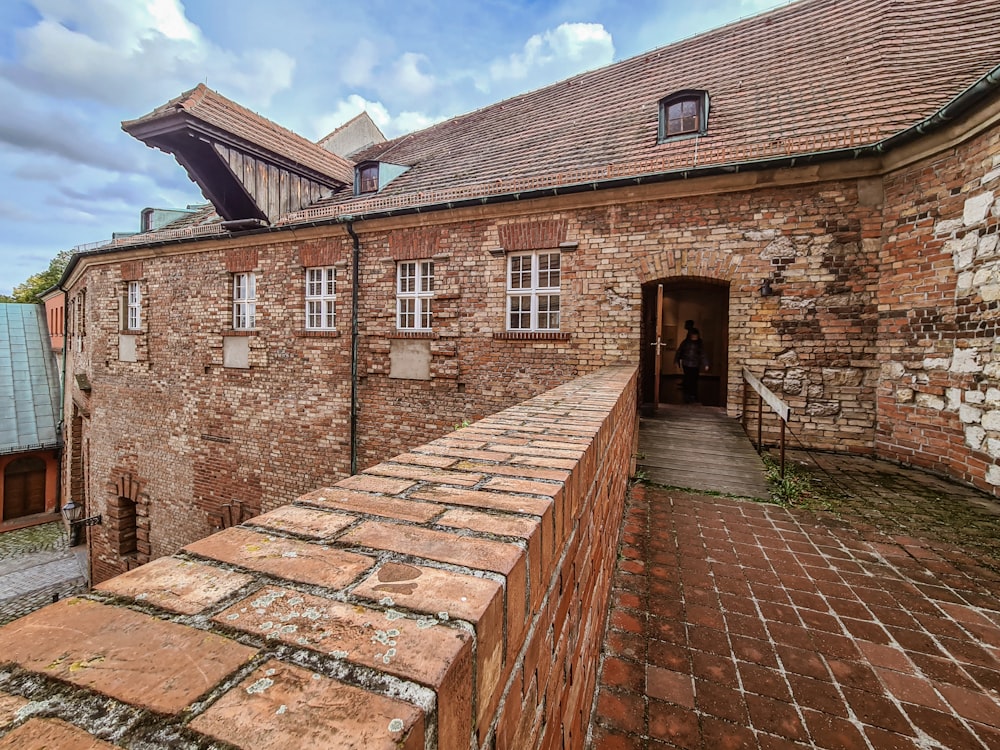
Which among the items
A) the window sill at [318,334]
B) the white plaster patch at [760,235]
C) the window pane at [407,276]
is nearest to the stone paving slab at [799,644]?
the white plaster patch at [760,235]

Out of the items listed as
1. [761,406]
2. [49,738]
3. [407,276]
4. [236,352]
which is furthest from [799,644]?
[236,352]

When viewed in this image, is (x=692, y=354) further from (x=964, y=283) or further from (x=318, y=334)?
(x=318, y=334)

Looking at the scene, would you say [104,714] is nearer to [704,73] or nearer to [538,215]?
[538,215]

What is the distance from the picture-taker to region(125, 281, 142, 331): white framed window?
38.8 feet

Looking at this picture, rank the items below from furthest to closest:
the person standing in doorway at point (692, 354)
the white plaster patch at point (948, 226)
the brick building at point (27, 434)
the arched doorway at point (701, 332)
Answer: the brick building at point (27, 434), the arched doorway at point (701, 332), the person standing in doorway at point (692, 354), the white plaster patch at point (948, 226)

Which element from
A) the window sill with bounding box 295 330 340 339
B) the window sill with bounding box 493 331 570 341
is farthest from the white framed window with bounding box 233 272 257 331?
the window sill with bounding box 493 331 570 341

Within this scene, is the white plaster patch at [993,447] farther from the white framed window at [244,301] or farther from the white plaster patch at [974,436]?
the white framed window at [244,301]

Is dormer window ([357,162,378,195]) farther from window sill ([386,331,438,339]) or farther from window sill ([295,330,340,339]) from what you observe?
window sill ([386,331,438,339])

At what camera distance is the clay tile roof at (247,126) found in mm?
8906

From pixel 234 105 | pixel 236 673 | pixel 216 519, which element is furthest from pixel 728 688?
pixel 234 105

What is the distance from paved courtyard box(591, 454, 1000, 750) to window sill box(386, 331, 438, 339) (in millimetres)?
5445

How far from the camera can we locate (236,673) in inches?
21.3

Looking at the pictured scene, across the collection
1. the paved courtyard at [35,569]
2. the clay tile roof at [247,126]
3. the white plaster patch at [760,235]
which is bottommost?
the paved courtyard at [35,569]

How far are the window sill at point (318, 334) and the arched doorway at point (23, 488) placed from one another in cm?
1710
